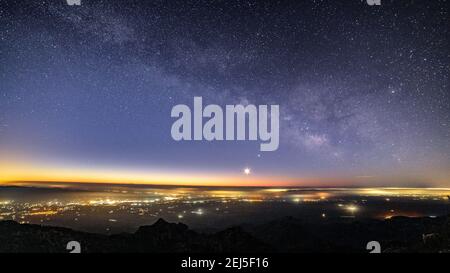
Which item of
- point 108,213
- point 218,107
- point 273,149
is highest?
point 218,107

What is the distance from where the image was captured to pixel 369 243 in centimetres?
564
